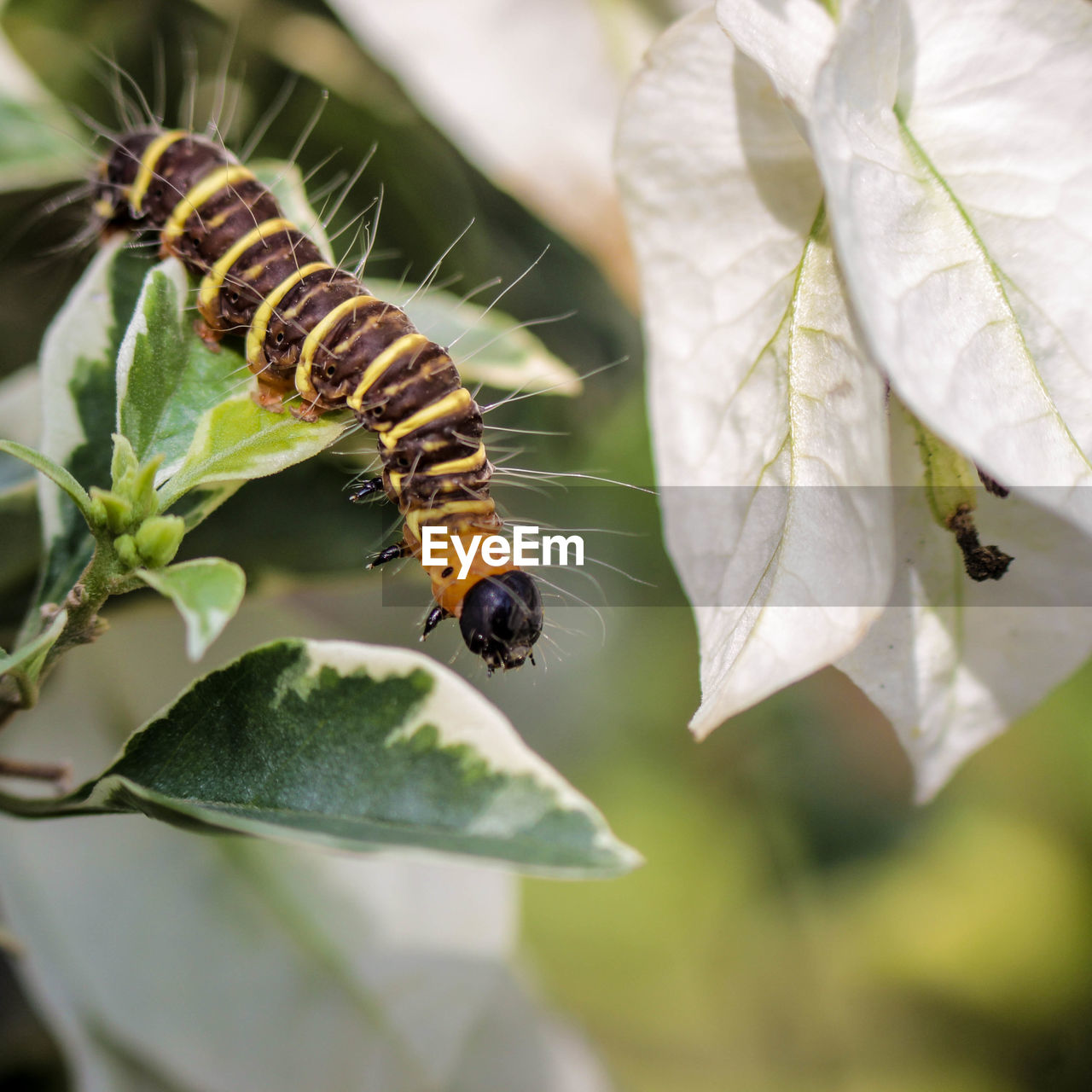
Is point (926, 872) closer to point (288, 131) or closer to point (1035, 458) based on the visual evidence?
point (1035, 458)

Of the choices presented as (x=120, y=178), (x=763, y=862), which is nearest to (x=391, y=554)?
(x=120, y=178)

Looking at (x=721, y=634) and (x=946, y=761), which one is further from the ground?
(x=721, y=634)

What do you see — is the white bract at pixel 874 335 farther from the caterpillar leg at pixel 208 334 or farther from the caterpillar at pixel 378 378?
the caterpillar leg at pixel 208 334

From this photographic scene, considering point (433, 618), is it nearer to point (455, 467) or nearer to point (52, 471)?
point (455, 467)

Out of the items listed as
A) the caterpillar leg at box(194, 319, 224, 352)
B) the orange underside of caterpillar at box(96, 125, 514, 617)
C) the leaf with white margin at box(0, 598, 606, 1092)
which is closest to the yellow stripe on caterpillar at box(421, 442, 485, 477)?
the orange underside of caterpillar at box(96, 125, 514, 617)

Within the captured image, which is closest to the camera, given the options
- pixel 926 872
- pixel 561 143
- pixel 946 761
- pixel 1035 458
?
pixel 1035 458

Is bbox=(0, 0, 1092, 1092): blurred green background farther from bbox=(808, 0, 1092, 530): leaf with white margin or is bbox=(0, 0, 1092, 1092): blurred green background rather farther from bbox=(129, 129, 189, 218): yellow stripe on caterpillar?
bbox=(808, 0, 1092, 530): leaf with white margin

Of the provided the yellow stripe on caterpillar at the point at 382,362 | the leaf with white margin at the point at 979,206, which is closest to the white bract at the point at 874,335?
the leaf with white margin at the point at 979,206

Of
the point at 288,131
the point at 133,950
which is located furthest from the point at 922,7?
the point at 133,950
